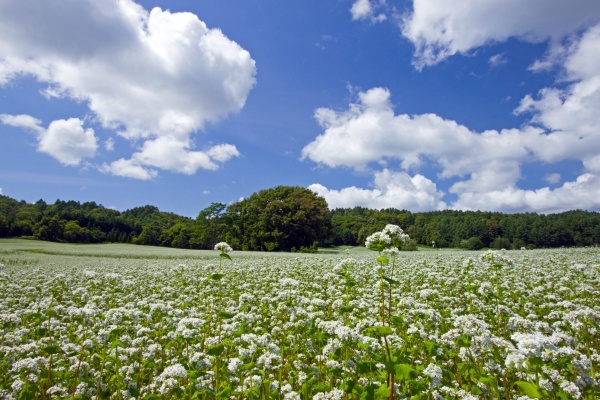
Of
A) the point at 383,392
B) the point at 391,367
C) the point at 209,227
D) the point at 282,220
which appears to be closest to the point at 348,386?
the point at 383,392

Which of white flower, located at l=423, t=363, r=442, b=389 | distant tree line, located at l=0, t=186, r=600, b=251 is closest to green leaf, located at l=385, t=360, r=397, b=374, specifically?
white flower, located at l=423, t=363, r=442, b=389

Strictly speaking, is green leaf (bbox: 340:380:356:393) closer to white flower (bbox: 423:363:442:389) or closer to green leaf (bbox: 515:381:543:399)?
white flower (bbox: 423:363:442:389)

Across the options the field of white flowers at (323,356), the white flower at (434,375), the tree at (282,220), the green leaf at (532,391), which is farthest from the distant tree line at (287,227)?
the green leaf at (532,391)

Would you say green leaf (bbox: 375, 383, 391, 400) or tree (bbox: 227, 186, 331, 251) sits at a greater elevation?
tree (bbox: 227, 186, 331, 251)

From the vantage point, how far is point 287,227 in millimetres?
75250

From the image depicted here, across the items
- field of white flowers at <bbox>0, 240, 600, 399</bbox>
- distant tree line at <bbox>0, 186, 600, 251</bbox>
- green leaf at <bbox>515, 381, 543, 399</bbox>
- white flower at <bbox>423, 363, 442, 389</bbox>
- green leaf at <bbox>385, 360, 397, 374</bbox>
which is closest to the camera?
green leaf at <bbox>515, 381, 543, 399</bbox>

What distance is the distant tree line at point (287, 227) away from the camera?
76562 mm

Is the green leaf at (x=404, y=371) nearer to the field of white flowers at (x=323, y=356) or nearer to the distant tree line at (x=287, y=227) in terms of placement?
the field of white flowers at (x=323, y=356)

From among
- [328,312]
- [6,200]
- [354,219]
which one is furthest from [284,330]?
[6,200]

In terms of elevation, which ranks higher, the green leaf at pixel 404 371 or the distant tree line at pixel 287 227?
the distant tree line at pixel 287 227

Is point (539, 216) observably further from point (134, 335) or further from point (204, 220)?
point (134, 335)

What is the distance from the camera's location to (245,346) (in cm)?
552

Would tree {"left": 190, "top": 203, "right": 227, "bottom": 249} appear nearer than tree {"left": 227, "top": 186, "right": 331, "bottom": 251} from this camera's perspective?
No

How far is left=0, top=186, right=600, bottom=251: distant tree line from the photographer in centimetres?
7656
